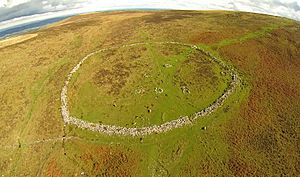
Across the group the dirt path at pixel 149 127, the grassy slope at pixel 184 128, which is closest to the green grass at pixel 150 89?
the dirt path at pixel 149 127

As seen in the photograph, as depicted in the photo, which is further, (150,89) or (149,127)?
(150,89)

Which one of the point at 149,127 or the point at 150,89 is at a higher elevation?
the point at 150,89

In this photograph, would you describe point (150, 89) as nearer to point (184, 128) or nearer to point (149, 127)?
point (149, 127)

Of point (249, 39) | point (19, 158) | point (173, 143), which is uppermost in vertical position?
point (249, 39)

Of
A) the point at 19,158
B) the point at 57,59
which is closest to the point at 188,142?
the point at 19,158

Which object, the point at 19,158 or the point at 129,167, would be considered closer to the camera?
the point at 129,167

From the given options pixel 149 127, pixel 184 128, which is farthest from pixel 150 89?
pixel 184 128

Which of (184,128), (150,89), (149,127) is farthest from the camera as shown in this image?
(150,89)

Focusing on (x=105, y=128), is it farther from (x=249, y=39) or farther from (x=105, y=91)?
(x=249, y=39)

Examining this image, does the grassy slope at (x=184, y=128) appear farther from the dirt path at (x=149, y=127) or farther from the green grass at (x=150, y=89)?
the green grass at (x=150, y=89)
